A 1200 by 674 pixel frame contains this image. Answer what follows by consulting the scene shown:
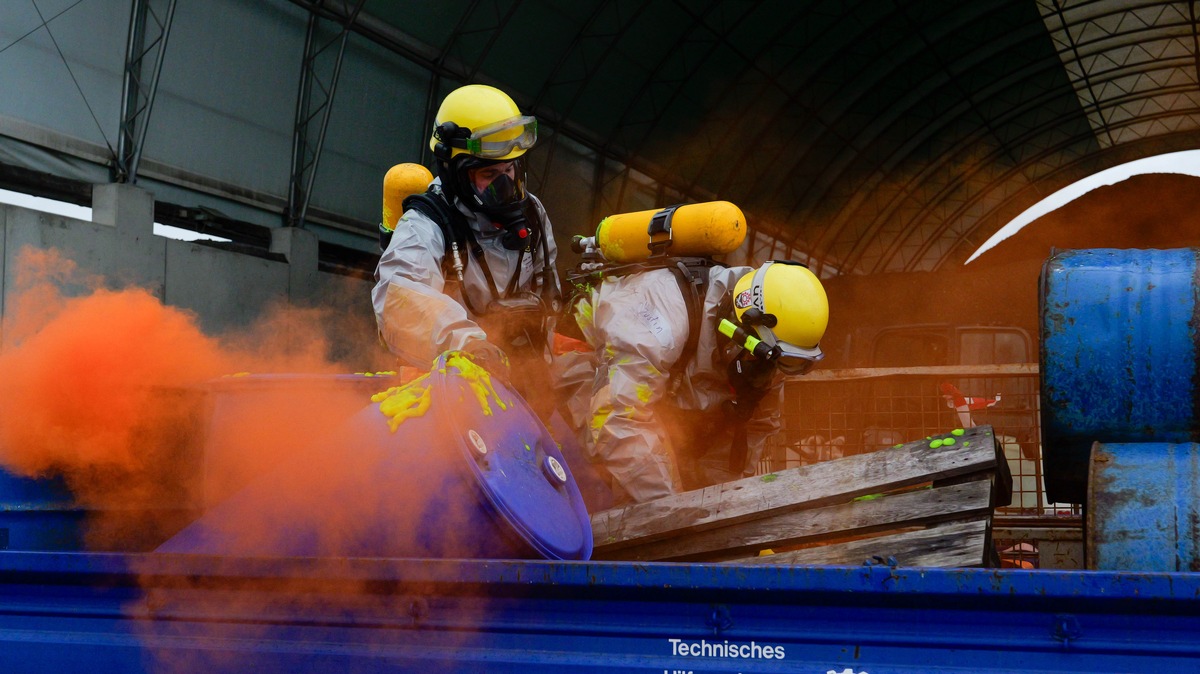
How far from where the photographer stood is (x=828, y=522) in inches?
100

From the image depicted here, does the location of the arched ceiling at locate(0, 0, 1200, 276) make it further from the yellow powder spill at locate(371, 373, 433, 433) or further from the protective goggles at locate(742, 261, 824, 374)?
the yellow powder spill at locate(371, 373, 433, 433)

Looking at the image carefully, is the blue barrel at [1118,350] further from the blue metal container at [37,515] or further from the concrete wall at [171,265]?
the concrete wall at [171,265]

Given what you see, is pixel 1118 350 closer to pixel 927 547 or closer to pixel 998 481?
pixel 998 481

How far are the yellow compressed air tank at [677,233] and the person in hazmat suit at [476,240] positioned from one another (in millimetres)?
359

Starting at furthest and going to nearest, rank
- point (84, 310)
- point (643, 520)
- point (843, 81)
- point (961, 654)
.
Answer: point (843, 81) < point (84, 310) < point (643, 520) < point (961, 654)

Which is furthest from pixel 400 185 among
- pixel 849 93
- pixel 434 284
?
pixel 849 93

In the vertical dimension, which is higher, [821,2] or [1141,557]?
[821,2]

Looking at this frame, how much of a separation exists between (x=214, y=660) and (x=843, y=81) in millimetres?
21100

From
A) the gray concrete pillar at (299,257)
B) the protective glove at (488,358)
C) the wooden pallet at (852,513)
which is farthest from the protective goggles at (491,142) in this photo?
the gray concrete pillar at (299,257)

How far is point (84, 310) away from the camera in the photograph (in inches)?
123

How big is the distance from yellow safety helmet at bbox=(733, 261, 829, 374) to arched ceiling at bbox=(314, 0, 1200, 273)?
11277mm

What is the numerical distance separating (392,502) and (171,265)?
1062cm

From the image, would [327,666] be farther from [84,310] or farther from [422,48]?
[422,48]

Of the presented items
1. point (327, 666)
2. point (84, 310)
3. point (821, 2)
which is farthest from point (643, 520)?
point (821, 2)
